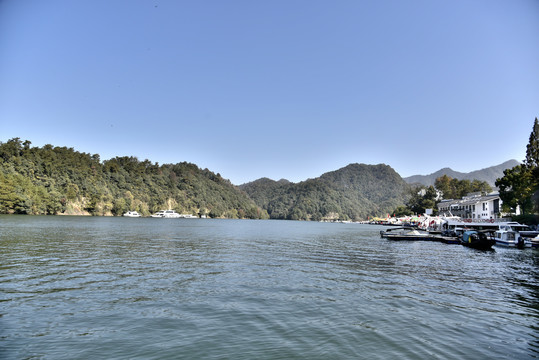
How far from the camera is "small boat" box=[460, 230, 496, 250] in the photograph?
4891 centimetres

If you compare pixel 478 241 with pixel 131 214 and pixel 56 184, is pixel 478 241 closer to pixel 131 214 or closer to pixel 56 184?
pixel 56 184

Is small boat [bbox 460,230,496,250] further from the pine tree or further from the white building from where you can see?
the white building

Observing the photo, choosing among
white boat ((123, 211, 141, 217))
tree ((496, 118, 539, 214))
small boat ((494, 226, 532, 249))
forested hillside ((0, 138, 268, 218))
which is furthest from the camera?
white boat ((123, 211, 141, 217))

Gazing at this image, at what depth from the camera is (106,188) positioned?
182 metres

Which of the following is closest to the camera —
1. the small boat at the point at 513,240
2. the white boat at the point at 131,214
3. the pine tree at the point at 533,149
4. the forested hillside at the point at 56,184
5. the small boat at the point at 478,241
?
the small boat at the point at 478,241

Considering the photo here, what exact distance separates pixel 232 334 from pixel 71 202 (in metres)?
167

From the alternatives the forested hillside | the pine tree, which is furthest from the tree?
the forested hillside

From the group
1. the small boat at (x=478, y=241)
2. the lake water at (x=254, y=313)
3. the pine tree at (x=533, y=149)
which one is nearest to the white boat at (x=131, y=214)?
the lake water at (x=254, y=313)

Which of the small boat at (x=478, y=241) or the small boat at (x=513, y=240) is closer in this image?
the small boat at (x=478, y=241)

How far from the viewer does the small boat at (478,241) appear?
4891 cm

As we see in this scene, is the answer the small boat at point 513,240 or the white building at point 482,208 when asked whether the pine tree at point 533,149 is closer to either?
the white building at point 482,208

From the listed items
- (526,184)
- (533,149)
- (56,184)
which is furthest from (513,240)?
Result: (56,184)

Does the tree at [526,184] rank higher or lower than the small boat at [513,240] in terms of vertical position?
higher

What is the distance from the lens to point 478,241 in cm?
4978
